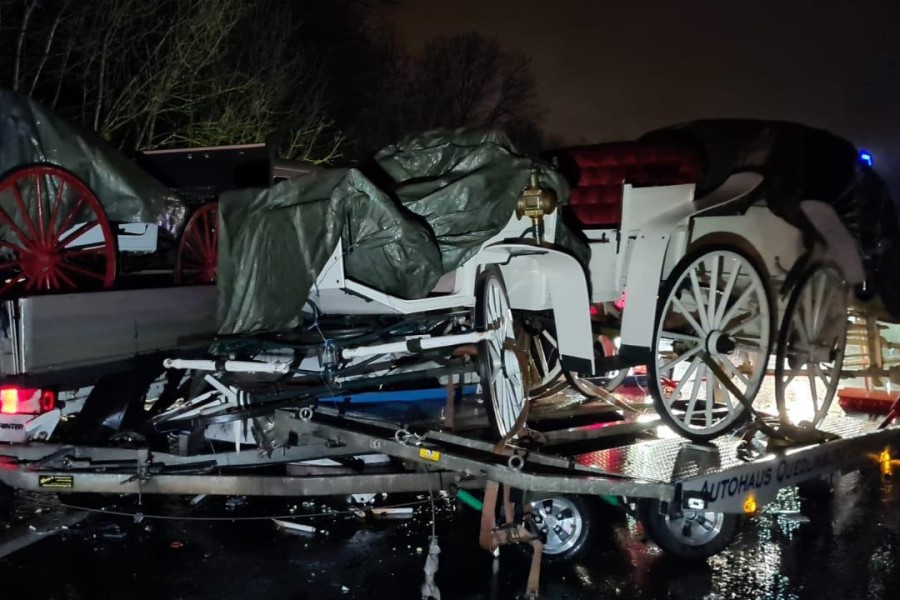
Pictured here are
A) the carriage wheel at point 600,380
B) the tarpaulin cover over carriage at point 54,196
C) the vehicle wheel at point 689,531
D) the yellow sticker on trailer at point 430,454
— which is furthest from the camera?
the carriage wheel at point 600,380

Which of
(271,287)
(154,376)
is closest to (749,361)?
(271,287)

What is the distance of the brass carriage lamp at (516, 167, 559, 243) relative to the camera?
5387mm

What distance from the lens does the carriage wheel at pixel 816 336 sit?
20.2 feet

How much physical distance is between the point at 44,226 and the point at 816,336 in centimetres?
592

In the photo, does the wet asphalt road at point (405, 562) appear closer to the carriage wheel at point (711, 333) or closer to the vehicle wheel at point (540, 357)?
the carriage wheel at point (711, 333)

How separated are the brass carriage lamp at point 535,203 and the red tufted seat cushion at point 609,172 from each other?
782mm

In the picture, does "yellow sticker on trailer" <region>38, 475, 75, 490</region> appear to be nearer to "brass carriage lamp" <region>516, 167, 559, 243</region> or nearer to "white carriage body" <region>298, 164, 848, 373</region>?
"white carriage body" <region>298, 164, 848, 373</region>

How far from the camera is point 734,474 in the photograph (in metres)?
5.09

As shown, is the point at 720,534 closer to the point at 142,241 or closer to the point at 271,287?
the point at 271,287

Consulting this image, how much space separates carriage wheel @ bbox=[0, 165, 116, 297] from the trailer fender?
2.96 m

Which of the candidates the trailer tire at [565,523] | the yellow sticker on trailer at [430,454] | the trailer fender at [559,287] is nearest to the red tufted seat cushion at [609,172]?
the trailer fender at [559,287]

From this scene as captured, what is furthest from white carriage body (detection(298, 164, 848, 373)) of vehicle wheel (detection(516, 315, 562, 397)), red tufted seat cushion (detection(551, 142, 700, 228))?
vehicle wheel (detection(516, 315, 562, 397))

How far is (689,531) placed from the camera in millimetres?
5543

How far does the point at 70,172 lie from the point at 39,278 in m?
0.81
